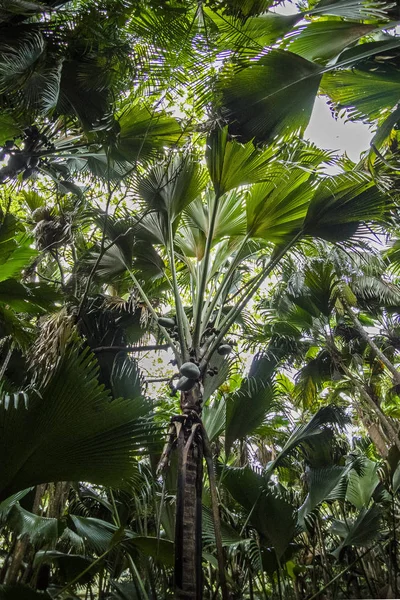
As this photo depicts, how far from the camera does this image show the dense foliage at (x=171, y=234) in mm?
1664

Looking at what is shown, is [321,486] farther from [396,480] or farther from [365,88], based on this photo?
[365,88]

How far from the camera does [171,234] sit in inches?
108

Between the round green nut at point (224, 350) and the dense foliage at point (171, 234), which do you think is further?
the round green nut at point (224, 350)

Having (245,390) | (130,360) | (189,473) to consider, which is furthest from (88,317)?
(189,473)

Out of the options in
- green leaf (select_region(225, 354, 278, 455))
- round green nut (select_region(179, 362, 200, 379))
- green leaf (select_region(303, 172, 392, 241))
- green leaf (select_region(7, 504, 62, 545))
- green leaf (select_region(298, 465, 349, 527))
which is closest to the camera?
green leaf (select_region(7, 504, 62, 545))

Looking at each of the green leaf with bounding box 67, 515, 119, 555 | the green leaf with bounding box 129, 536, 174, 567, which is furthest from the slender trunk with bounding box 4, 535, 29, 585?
the green leaf with bounding box 129, 536, 174, 567

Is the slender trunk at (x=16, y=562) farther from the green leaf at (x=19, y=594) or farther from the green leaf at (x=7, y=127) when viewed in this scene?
the green leaf at (x=7, y=127)

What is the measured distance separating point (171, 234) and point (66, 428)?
1.65 m

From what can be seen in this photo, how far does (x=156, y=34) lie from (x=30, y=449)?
209 cm

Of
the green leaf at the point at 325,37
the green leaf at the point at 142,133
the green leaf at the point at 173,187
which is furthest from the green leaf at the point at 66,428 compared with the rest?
the green leaf at the point at 325,37

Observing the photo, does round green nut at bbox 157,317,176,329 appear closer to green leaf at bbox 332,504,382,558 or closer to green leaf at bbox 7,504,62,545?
green leaf at bbox 7,504,62,545

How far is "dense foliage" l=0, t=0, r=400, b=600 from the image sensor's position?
166 cm

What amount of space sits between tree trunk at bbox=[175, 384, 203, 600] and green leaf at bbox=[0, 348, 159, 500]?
428mm

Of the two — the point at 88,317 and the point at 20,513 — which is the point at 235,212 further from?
the point at 20,513
